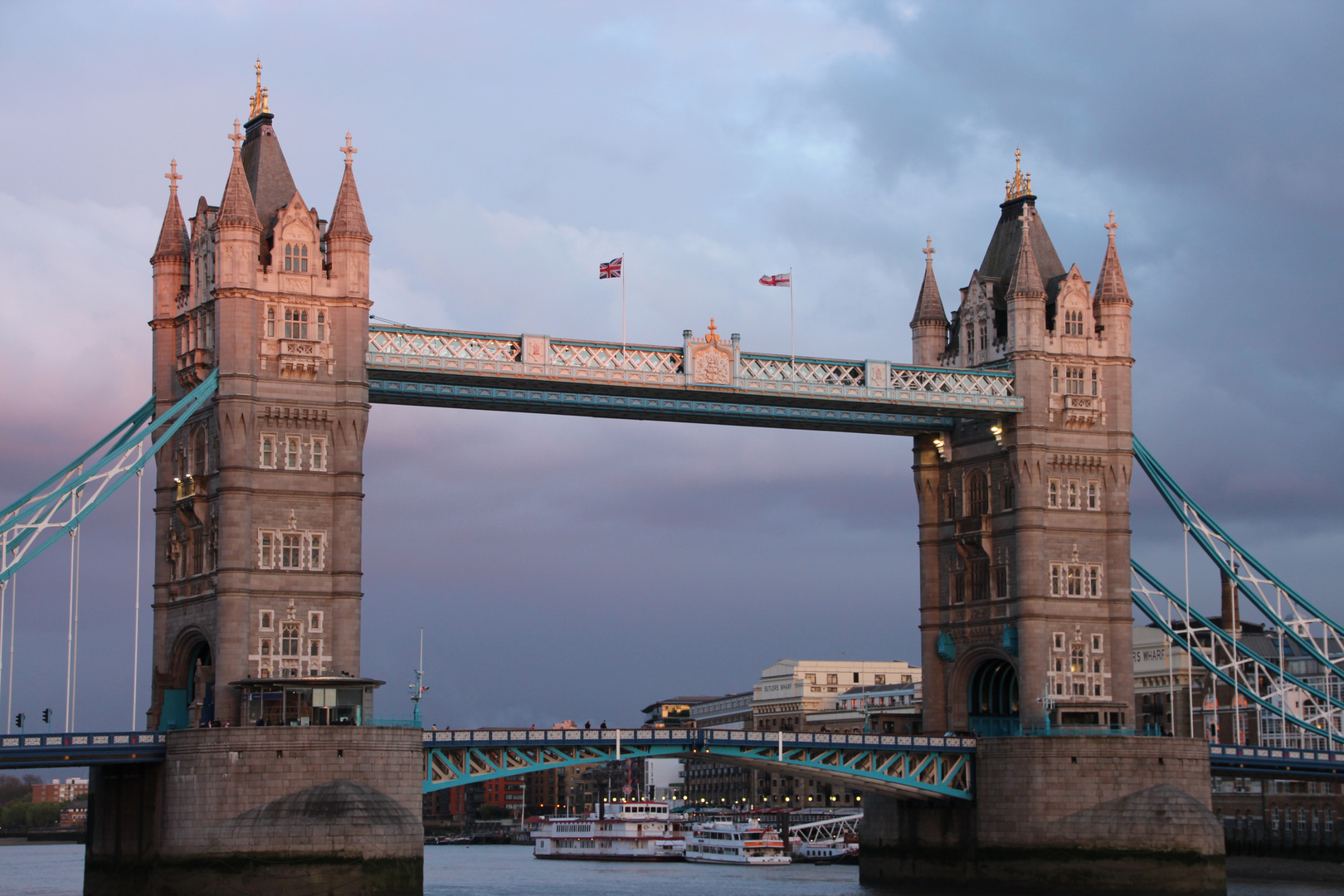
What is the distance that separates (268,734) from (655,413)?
23138mm

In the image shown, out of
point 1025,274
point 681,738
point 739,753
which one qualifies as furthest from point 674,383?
point 1025,274

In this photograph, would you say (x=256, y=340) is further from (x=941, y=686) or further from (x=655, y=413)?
(x=941, y=686)

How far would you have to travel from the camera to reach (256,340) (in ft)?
256

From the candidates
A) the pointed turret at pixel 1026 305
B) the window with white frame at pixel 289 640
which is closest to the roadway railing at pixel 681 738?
the window with white frame at pixel 289 640

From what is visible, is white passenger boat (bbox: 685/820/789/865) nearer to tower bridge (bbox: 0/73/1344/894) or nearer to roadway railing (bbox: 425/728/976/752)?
tower bridge (bbox: 0/73/1344/894)

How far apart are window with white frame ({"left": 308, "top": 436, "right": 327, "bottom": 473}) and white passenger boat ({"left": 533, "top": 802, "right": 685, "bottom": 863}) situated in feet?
254

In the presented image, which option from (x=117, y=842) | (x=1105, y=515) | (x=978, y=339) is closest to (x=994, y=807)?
(x=1105, y=515)

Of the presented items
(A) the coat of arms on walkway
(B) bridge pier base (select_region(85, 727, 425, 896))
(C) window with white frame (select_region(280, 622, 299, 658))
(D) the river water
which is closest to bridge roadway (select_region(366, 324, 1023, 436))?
(A) the coat of arms on walkway

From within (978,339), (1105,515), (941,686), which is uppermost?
(978,339)

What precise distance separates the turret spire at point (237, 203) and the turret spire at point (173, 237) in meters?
4.22

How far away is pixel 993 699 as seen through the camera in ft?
311

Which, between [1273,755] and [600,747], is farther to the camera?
[1273,755]

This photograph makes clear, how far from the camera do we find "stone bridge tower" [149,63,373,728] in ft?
253

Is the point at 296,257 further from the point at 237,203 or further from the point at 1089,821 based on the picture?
the point at 1089,821
